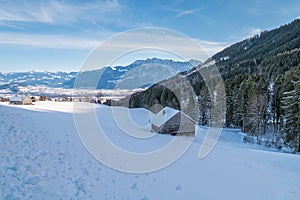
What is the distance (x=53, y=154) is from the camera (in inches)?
391

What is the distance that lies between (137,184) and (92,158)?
2.95 m

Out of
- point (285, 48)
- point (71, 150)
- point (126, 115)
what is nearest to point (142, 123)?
point (126, 115)

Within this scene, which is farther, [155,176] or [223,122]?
[223,122]

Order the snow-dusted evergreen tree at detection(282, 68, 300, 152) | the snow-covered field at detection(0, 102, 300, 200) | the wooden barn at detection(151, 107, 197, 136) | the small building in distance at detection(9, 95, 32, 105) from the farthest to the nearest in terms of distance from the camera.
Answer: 1. the small building in distance at detection(9, 95, 32, 105)
2. the snow-dusted evergreen tree at detection(282, 68, 300, 152)
3. the wooden barn at detection(151, 107, 197, 136)
4. the snow-covered field at detection(0, 102, 300, 200)

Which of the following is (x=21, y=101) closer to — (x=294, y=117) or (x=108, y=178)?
(x=108, y=178)

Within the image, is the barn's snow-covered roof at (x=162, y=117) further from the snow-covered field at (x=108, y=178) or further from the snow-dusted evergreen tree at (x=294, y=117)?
the snow-dusted evergreen tree at (x=294, y=117)

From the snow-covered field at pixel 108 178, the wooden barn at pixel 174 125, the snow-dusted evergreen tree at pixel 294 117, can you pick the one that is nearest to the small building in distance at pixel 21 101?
the wooden barn at pixel 174 125

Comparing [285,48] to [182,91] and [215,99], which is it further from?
[215,99]

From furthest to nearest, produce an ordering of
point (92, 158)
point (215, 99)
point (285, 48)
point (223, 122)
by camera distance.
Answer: point (285, 48) < point (215, 99) < point (223, 122) < point (92, 158)

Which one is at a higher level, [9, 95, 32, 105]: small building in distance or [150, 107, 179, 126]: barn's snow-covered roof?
[9, 95, 32, 105]: small building in distance

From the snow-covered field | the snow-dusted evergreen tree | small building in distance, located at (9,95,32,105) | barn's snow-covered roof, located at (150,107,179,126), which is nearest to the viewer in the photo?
the snow-covered field

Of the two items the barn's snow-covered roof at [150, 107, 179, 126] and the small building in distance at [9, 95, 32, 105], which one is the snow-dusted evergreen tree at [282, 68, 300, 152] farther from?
the small building in distance at [9, 95, 32, 105]

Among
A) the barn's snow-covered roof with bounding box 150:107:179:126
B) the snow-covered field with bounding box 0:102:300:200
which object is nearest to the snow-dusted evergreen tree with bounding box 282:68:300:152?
the barn's snow-covered roof with bounding box 150:107:179:126

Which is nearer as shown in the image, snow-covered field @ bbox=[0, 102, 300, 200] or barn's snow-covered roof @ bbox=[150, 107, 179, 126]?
snow-covered field @ bbox=[0, 102, 300, 200]
